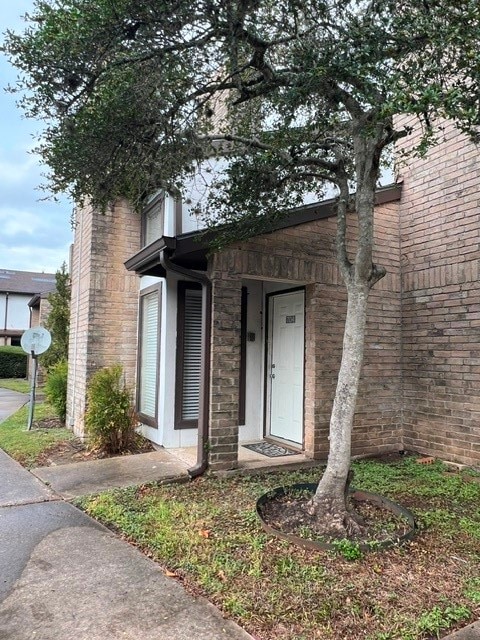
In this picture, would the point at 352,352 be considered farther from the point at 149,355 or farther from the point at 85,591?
the point at 149,355

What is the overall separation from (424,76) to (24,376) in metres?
24.8

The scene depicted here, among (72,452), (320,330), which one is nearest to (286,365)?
(320,330)

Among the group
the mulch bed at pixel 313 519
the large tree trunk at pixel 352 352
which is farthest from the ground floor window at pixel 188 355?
the large tree trunk at pixel 352 352

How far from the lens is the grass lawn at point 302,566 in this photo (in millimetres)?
2576

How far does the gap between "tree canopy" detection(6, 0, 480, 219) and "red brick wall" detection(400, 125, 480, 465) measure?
2420 mm

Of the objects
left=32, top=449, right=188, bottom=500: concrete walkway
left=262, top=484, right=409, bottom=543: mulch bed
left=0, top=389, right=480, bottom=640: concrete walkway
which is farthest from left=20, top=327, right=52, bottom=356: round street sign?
left=262, top=484, right=409, bottom=543: mulch bed

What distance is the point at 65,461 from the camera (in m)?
6.21

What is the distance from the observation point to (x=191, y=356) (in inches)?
269

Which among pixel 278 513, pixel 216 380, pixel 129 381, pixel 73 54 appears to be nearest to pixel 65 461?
pixel 129 381

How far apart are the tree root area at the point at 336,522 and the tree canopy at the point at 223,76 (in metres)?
3.03

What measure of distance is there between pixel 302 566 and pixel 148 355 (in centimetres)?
483

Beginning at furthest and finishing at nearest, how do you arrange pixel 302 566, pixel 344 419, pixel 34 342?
pixel 34 342, pixel 344 419, pixel 302 566

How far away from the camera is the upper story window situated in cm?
710

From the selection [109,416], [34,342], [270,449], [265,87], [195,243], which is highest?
[265,87]
